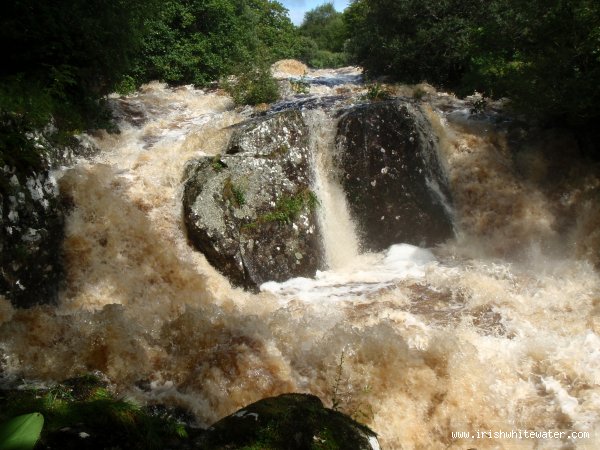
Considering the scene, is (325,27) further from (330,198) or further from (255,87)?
(330,198)

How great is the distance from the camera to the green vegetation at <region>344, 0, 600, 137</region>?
26.0 feet

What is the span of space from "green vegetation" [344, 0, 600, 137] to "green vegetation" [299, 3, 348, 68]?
22.0 feet

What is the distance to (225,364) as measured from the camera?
14.5 feet

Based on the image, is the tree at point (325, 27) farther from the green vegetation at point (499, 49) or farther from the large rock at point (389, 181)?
the large rock at point (389, 181)

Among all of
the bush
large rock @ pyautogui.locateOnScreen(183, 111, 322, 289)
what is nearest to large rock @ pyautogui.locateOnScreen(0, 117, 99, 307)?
large rock @ pyautogui.locateOnScreen(183, 111, 322, 289)

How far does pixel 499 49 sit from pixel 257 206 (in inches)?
249

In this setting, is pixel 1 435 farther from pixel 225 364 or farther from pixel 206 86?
pixel 206 86

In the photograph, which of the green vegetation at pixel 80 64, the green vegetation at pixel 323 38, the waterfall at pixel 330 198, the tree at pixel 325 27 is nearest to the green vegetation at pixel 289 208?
the waterfall at pixel 330 198

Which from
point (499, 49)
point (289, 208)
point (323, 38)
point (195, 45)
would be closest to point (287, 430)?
point (289, 208)

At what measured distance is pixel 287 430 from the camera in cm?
240

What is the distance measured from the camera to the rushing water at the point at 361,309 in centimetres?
420

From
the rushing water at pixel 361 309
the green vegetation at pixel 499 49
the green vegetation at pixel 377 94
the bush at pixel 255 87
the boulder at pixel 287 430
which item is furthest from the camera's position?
the bush at pixel 255 87

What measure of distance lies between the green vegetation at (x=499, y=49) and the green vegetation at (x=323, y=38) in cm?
671

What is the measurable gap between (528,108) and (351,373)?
22.8ft
